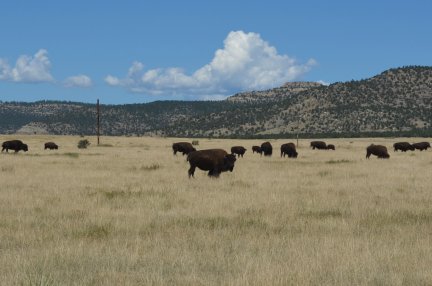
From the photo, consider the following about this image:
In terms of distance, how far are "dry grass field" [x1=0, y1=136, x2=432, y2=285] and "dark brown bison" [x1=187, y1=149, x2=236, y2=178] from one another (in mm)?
3116

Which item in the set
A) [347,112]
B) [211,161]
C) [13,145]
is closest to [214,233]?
[211,161]

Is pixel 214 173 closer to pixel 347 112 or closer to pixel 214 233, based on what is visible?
pixel 214 233

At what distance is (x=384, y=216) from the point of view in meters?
11.5

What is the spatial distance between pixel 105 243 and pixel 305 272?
362cm

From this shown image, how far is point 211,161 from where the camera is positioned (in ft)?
70.5

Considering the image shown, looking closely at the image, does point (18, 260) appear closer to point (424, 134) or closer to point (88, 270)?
point (88, 270)

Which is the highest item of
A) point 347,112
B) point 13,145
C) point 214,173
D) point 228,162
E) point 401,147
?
point 347,112

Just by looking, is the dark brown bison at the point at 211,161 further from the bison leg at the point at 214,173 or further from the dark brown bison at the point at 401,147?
the dark brown bison at the point at 401,147

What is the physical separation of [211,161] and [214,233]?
12102 mm

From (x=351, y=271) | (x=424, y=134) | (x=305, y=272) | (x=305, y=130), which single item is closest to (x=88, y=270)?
(x=305, y=272)

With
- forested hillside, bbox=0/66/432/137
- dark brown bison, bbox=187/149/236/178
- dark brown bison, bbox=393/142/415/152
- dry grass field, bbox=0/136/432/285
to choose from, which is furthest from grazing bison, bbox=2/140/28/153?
forested hillside, bbox=0/66/432/137

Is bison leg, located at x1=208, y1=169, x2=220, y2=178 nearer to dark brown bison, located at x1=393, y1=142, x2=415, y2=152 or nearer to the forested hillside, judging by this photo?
dark brown bison, located at x1=393, y1=142, x2=415, y2=152

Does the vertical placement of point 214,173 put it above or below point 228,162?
below

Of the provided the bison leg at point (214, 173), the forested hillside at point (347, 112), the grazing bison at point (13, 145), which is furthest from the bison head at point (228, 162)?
the forested hillside at point (347, 112)
